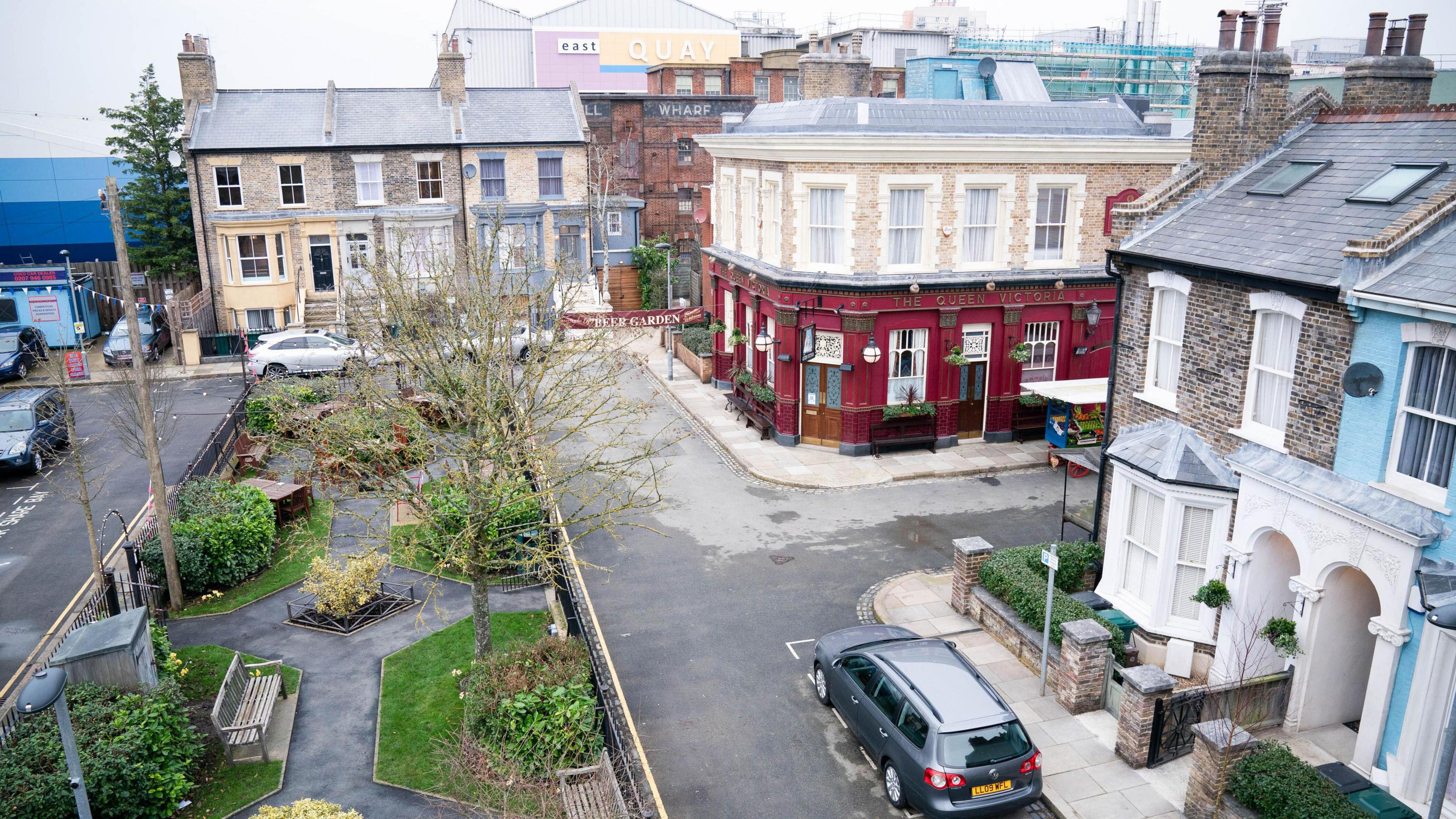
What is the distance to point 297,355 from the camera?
33906 millimetres

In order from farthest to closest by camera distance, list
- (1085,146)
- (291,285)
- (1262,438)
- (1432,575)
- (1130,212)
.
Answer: (291,285), (1085,146), (1130,212), (1262,438), (1432,575)

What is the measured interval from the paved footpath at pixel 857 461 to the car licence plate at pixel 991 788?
1264 centimetres

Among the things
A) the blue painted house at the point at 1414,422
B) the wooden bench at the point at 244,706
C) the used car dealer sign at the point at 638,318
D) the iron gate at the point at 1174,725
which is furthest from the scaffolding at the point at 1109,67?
the wooden bench at the point at 244,706

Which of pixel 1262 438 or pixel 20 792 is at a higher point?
pixel 1262 438

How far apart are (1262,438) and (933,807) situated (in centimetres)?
725

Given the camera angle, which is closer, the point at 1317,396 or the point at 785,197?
the point at 1317,396

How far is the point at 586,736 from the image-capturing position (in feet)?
41.2


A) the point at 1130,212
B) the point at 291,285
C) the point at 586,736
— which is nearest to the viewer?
the point at 586,736

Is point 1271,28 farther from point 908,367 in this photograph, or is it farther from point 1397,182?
point 908,367

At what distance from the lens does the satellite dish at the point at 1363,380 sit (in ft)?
39.1

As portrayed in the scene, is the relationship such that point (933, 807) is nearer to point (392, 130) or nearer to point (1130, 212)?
point (1130, 212)

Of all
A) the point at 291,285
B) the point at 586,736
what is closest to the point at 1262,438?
the point at 586,736

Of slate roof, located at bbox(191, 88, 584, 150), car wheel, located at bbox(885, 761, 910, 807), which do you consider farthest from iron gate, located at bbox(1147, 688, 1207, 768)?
slate roof, located at bbox(191, 88, 584, 150)

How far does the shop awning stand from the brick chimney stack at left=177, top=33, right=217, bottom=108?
113 ft
